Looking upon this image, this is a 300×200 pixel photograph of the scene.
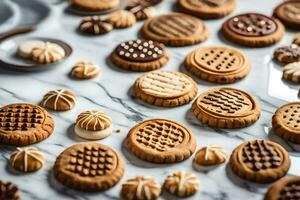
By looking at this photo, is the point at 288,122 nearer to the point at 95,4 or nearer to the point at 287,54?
the point at 287,54

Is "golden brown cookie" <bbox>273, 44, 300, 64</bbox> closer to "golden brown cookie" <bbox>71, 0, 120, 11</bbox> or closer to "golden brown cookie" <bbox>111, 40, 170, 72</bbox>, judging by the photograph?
"golden brown cookie" <bbox>111, 40, 170, 72</bbox>

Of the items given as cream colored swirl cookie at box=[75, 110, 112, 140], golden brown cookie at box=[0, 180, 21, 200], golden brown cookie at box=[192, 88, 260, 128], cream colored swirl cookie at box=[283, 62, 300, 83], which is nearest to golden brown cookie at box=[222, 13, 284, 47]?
cream colored swirl cookie at box=[283, 62, 300, 83]

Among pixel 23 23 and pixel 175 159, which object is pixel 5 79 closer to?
pixel 23 23

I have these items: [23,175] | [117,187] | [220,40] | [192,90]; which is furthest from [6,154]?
[220,40]

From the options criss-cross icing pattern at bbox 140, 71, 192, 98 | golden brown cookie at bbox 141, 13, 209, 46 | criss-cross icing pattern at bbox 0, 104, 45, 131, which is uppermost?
golden brown cookie at bbox 141, 13, 209, 46

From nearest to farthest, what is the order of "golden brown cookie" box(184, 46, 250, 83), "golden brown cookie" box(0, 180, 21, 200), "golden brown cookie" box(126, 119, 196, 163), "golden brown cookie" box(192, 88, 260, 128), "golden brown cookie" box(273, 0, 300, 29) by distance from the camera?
"golden brown cookie" box(0, 180, 21, 200) → "golden brown cookie" box(126, 119, 196, 163) → "golden brown cookie" box(192, 88, 260, 128) → "golden brown cookie" box(184, 46, 250, 83) → "golden brown cookie" box(273, 0, 300, 29)

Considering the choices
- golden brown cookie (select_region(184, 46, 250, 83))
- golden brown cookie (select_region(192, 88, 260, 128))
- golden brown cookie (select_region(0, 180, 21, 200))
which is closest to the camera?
golden brown cookie (select_region(0, 180, 21, 200))

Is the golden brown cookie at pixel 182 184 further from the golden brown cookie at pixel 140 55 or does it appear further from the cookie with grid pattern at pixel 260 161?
the golden brown cookie at pixel 140 55
